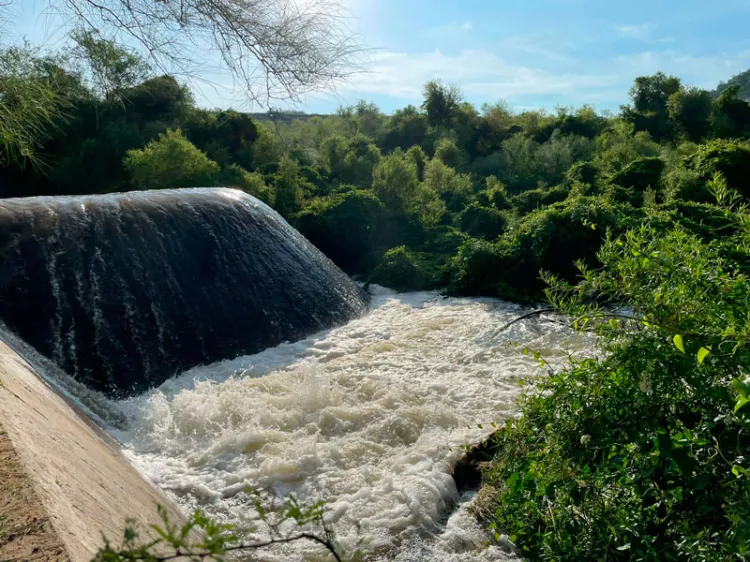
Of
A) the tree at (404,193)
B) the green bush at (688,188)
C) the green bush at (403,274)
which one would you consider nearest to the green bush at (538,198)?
the tree at (404,193)

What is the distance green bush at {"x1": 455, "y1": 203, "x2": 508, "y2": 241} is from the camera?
52.5 ft

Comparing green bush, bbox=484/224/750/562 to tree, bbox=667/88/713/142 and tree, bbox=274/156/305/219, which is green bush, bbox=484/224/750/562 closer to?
tree, bbox=274/156/305/219

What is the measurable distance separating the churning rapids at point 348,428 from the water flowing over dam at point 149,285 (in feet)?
1.44

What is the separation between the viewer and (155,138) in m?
20.1

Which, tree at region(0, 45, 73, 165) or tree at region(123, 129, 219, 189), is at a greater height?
tree at region(123, 129, 219, 189)

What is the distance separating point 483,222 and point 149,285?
418 inches

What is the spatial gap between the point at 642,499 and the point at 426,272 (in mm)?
9809

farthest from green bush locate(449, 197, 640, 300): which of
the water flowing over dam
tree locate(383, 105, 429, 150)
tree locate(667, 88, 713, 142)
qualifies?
tree locate(383, 105, 429, 150)

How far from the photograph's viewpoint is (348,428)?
5621 mm

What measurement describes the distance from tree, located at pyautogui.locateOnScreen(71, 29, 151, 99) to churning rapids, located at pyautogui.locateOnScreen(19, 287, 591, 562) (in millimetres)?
2987

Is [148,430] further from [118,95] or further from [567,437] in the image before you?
[567,437]

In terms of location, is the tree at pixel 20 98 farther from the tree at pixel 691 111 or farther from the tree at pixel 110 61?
the tree at pixel 691 111

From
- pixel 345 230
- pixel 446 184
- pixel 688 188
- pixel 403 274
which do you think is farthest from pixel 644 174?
pixel 345 230

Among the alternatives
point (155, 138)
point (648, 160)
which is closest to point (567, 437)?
point (648, 160)
